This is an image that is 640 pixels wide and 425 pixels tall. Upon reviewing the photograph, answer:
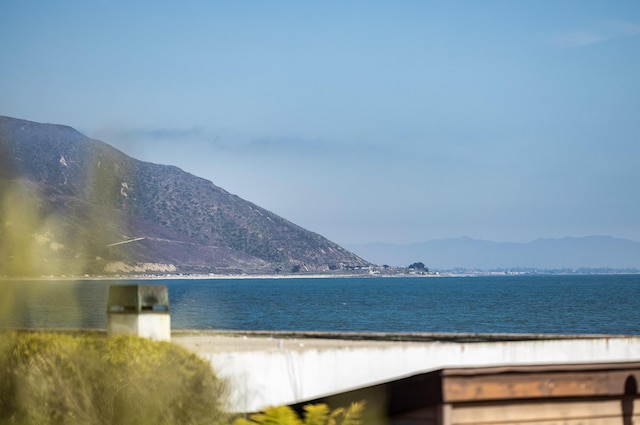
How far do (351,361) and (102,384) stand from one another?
380 cm

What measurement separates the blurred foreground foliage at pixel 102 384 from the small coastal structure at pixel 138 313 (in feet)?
4.07

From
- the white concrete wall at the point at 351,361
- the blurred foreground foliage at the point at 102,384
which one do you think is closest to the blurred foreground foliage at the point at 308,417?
the blurred foreground foliage at the point at 102,384

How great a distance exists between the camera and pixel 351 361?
518 inches

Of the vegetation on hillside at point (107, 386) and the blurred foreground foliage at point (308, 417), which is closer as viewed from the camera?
the blurred foreground foliage at point (308, 417)

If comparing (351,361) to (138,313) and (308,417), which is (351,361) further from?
(308,417)

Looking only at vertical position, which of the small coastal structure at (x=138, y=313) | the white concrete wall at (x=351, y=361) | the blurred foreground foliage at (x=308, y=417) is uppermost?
the small coastal structure at (x=138, y=313)

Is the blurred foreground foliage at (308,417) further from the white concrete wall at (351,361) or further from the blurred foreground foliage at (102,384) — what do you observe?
the white concrete wall at (351,361)

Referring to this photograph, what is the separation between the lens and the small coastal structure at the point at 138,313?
40.2 ft

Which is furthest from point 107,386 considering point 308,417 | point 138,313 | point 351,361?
point 351,361

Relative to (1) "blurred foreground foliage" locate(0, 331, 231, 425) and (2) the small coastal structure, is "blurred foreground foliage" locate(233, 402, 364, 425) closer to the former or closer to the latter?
(1) "blurred foreground foliage" locate(0, 331, 231, 425)

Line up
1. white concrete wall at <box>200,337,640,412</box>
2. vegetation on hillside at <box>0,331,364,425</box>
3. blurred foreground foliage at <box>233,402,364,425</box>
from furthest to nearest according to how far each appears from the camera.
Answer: white concrete wall at <box>200,337,640,412</box>
vegetation on hillside at <box>0,331,364,425</box>
blurred foreground foliage at <box>233,402,364,425</box>

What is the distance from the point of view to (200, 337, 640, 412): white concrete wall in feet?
40.0

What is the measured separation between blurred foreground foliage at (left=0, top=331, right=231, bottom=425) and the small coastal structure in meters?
1.24

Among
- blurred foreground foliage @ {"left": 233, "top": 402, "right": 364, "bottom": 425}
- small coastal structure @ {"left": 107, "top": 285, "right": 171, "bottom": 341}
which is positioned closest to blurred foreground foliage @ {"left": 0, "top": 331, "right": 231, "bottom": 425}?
blurred foreground foliage @ {"left": 233, "top": 402, "right": 364, "bottom": 425}
